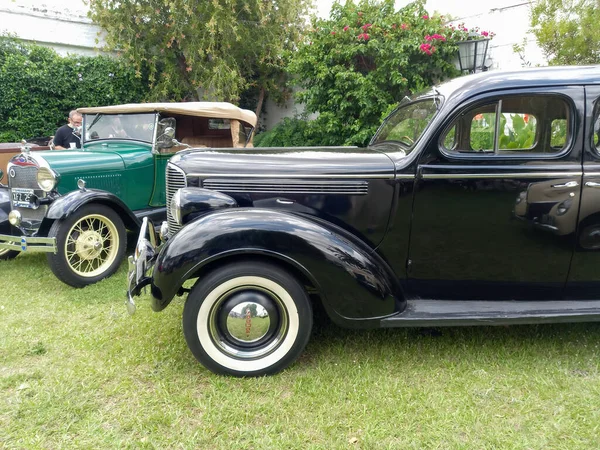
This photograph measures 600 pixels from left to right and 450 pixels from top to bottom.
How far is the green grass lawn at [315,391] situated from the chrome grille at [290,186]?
1093mm

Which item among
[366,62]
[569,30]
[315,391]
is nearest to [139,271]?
[315,391]

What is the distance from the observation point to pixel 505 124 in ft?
8.89

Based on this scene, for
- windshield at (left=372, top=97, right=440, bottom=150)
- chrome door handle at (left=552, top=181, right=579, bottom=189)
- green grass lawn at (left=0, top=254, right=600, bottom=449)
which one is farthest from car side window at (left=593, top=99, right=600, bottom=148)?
green grass lawn at (left=0, top=254, right=600, bottom=449)

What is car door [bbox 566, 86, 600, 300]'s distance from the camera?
2.53 m

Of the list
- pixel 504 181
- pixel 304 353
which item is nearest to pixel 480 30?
pixel 504 181

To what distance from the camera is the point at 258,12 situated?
417 inches

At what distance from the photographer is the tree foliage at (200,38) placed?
10.2 metres

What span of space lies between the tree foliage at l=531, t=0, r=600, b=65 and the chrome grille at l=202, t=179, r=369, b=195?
14.8 feet

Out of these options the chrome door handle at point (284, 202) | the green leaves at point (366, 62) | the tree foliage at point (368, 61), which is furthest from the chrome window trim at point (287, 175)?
the green leaves at point (366, 62)

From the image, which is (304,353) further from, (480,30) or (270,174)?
(480,30)

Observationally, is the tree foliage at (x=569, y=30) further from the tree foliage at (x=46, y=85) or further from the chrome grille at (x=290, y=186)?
the tree foliage at (x=46, y=85)

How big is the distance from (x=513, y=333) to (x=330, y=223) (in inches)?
65.3

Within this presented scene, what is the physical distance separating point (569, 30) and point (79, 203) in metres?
6.20

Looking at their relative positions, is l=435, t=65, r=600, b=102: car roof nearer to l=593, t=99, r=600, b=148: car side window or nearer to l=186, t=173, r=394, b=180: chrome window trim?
l=593, t=99, r=600, b=148: car side window
